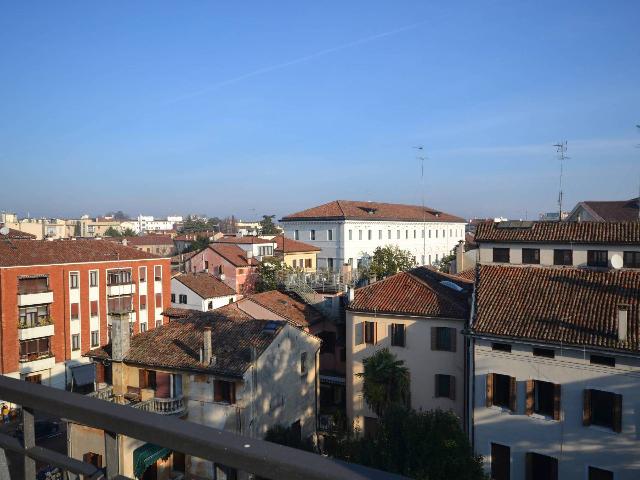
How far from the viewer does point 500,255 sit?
2289 centimetres

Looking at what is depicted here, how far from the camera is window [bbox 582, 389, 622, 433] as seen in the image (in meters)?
16.7

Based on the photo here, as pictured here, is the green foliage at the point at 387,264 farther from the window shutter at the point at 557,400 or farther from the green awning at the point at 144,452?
the green awning at the point at 144,452

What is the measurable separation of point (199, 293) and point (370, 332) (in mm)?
19572

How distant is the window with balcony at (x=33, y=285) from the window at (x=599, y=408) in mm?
30748

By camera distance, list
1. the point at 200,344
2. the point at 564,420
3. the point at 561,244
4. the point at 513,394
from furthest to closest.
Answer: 1. the point at 561,244
2. the point at 200,344
3. the point at 513,394
4. the point at 564,420

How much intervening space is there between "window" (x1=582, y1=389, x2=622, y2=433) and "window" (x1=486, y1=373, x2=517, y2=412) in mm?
2384

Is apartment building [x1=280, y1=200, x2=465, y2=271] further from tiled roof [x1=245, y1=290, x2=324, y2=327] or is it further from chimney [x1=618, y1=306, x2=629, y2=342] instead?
chimney [x1=618, y1=306, x2=629, y2=342]

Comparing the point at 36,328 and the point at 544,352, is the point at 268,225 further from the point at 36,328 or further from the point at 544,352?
the point at 544,352

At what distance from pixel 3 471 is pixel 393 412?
568 inches

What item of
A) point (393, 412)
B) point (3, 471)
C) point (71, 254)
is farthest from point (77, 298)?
point (3, 471)

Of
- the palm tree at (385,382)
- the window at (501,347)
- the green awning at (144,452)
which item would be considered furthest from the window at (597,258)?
the green awning at (144,452)

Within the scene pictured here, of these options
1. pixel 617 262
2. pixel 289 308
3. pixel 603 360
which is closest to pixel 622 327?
pixel 603 360

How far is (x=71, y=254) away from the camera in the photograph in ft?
120

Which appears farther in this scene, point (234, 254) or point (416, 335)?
point (234, 254)
